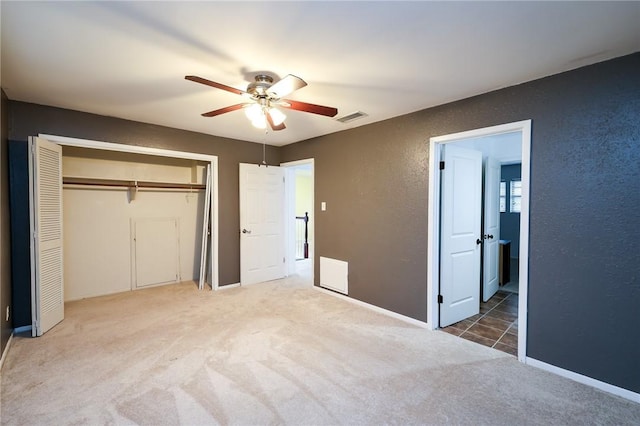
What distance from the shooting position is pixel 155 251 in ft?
15.3

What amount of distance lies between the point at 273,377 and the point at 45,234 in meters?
2.79

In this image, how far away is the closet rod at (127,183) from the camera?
3.87 meters

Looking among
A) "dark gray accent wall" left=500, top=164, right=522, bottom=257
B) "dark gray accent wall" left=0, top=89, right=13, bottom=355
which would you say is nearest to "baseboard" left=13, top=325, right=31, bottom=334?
"dark gray accent wall" left=0, top=89, right=13, bottom=355

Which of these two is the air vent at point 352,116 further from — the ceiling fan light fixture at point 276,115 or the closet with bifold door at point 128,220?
the closet with bifold door at point 128,220

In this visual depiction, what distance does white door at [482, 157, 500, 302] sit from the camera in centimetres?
401

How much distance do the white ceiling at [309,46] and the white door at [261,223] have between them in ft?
6.46

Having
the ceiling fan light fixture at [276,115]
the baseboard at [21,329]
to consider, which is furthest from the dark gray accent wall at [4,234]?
the ceiling fan light fixture at [276,115]

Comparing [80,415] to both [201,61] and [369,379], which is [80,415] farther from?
[201,61]

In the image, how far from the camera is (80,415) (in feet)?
5.98

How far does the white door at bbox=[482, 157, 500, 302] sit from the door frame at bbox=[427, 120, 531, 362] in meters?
1.29

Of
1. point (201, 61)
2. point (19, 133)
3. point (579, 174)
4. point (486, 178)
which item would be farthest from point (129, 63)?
point (486, 178)

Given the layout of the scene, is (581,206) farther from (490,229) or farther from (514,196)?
(514,196)

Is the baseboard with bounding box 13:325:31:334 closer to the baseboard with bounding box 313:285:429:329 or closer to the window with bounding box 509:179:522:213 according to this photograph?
the baseboard with bounding box 313:285:429:329

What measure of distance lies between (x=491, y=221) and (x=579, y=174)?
2.03 meters
